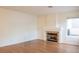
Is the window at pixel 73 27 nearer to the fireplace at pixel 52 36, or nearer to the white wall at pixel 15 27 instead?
the fireplace at pixel 52 36

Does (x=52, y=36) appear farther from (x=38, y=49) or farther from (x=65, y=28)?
(x=38, y=49)

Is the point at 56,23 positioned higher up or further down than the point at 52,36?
higher up

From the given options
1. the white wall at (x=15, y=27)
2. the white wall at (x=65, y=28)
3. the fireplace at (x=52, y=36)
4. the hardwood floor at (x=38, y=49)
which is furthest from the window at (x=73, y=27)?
the white wall at (x=15, y=27)

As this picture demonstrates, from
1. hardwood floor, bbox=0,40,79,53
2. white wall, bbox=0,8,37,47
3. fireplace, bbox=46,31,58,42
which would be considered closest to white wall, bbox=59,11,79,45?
fireplace, bbox=46,31,58,42

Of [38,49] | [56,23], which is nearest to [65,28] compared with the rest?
[56,23]

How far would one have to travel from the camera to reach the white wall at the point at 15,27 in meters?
5.60

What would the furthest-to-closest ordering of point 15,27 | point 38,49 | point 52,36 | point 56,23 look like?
point 52,36 < point 56,23 < point 15,27 < point 38,49

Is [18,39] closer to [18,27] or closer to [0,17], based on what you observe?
[18,27]

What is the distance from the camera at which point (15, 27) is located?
20.7 feet

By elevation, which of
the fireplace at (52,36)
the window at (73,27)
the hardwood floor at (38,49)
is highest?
the window at (73,27)

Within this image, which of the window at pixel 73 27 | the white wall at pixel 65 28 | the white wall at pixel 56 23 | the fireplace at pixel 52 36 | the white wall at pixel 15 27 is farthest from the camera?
the fireplace at pixel 52 36

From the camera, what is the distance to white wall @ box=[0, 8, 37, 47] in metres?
5.60

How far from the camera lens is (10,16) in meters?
5.98

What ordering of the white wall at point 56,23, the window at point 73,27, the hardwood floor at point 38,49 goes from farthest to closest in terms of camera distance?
the white wall at point 56,23 → the window at point 73,27 → the hardwood floor at point 38,49
